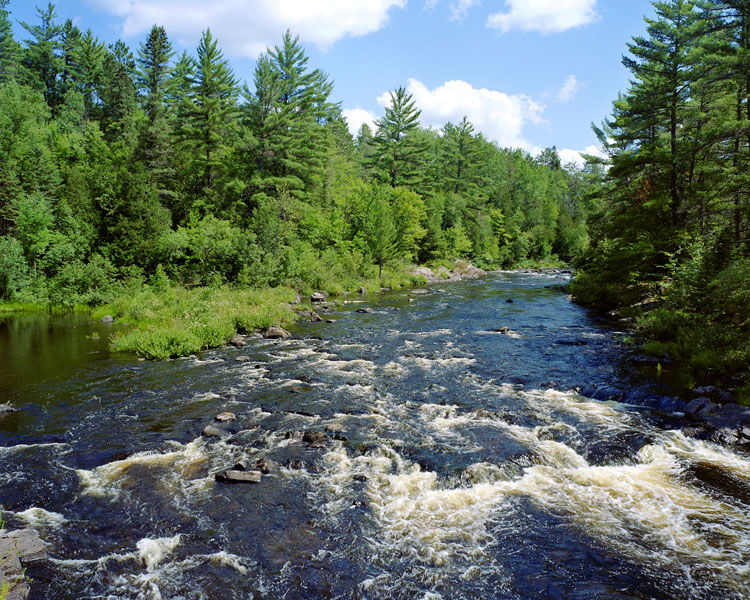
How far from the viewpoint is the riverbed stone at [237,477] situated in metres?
9.64

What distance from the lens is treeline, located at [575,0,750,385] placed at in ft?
52.4

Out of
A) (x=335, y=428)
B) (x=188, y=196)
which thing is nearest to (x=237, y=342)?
(x=335, y=428)

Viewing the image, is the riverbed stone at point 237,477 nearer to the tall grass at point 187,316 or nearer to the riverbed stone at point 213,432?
the riverbed stone at point 213,432

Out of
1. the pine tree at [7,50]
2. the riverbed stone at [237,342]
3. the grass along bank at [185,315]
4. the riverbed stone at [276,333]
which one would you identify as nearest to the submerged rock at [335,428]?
the grass along bank at [185,315]

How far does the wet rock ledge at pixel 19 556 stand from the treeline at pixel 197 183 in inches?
1045

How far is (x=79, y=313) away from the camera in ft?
96.5

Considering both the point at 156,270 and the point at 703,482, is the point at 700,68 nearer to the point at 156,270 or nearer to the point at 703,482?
the point at 703,482

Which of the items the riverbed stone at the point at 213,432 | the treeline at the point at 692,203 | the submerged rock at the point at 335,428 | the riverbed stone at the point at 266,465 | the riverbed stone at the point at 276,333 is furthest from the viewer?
the riverbed stone at the point at 276,333

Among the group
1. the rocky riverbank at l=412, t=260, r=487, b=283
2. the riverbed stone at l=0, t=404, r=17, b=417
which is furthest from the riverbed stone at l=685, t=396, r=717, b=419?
the rocky riverbank at l=412, t=260, r=487, b=283

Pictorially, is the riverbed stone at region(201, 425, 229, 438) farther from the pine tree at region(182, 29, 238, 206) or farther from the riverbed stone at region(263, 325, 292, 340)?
the pine tree at region(182, 29, 238, 206)

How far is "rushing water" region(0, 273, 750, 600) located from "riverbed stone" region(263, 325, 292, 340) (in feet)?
17.6

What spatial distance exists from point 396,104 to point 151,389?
60684 mm

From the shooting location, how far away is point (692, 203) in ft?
69.8

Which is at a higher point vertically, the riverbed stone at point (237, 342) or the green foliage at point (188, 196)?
the green foliage at point (188, 196)
